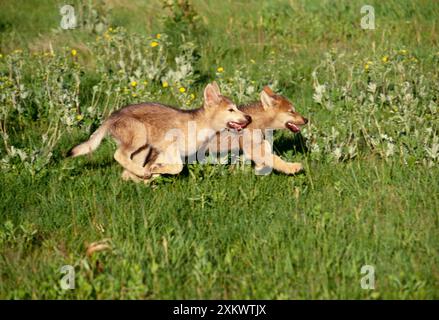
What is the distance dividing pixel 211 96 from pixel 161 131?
665 millimetres

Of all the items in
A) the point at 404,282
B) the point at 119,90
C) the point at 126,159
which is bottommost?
the point at 404,282

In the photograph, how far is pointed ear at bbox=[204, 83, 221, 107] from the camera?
289 inches

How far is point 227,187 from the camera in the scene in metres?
6.50

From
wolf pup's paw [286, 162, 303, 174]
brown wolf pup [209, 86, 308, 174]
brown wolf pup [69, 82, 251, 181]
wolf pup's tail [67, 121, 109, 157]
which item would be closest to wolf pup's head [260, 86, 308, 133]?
brown wolf pup [209, 86, 308, 174]

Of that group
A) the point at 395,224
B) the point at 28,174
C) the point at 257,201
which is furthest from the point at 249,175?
the point at 28,174

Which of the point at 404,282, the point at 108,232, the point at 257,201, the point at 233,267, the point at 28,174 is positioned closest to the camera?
the point at 404,282

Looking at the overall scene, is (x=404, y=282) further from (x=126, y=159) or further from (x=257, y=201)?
(x=126, y=159)

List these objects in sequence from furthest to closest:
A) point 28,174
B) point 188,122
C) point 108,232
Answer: point 188,122
point 28,174
point 108,232

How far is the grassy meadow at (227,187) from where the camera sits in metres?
4.83

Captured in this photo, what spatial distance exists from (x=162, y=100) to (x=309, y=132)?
2.47 meters

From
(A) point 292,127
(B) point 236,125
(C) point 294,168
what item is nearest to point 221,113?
(B) point 236,125

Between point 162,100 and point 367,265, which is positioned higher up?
point 162,100

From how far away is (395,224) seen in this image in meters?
5.53

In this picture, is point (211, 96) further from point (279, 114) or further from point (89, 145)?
point (89, 145)
